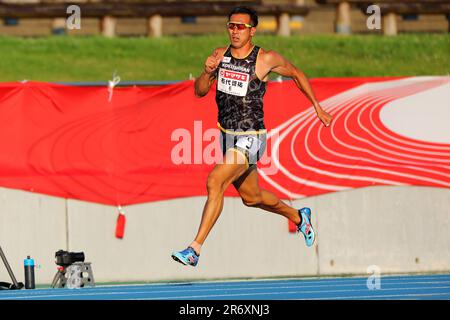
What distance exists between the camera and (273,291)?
12594mm

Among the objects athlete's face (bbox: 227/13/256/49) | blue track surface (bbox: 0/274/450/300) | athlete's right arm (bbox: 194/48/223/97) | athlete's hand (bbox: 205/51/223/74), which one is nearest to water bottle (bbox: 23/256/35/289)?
blue track surface (bbox: 0/274/450/300)

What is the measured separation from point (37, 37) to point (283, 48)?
5.32m

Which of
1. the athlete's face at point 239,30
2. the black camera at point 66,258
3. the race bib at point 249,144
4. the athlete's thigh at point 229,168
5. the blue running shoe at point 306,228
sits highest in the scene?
the athlete's face at point 239,30

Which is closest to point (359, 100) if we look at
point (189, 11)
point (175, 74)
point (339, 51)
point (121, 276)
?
point (121, 276)

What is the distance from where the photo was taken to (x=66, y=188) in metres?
15.8

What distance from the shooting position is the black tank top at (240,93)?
39.9 ft

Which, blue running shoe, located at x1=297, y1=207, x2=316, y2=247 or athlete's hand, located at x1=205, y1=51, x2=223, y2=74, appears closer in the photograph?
athlete's hand, located at x1=205, y1=51, x2=223, y2=74

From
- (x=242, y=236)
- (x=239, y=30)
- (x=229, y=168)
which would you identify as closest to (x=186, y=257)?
(x=229, y=168)

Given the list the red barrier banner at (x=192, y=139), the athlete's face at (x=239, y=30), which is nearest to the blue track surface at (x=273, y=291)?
the athlete's face at (x=239, y=30)

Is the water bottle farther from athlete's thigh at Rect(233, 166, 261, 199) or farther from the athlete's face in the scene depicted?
the athlete's face

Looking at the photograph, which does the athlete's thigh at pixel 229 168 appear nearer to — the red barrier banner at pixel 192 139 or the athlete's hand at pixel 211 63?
the athlete's hand at pixel 211 63

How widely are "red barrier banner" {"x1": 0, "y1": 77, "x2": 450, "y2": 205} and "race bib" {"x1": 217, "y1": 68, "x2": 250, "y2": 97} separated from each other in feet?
12.0

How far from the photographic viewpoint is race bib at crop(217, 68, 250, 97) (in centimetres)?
1216

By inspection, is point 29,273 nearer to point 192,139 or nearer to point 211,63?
point 192,139
